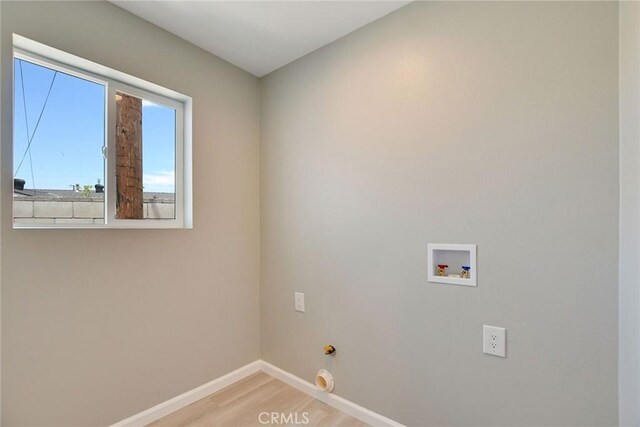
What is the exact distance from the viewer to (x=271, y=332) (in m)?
2.21

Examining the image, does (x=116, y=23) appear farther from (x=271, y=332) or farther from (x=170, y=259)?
(x=271, y=332)

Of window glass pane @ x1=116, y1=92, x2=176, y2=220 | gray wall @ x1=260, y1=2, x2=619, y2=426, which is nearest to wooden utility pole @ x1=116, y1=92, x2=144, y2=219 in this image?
window glass pane @ x1=116, y1=92, x2=176, y2=220

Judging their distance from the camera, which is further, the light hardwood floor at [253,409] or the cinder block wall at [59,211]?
the light hardwood floor at [253,409]

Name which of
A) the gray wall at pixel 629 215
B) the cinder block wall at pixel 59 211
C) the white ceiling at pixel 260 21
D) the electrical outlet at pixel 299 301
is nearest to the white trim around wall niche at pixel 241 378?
the electrical outlet at pixel 299 301

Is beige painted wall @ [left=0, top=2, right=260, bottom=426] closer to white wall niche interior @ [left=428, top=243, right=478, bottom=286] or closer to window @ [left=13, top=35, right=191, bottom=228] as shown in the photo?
window @ [left=13, top=35, right=191, bottom=228]

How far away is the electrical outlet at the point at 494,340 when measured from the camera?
1.25 meters

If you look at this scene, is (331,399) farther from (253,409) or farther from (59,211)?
(59,211)

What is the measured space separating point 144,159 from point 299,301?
4.44 ft

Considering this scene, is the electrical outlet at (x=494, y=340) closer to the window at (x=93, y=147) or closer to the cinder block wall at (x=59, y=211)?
the window at (x=93, y=147)

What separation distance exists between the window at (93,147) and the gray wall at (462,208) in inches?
31.4

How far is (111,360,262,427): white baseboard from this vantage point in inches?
63.0

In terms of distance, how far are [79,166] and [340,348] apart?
1.79 meters

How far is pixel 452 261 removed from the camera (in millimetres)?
1437

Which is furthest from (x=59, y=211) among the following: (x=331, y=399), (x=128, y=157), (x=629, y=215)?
(x=629, y=215)
